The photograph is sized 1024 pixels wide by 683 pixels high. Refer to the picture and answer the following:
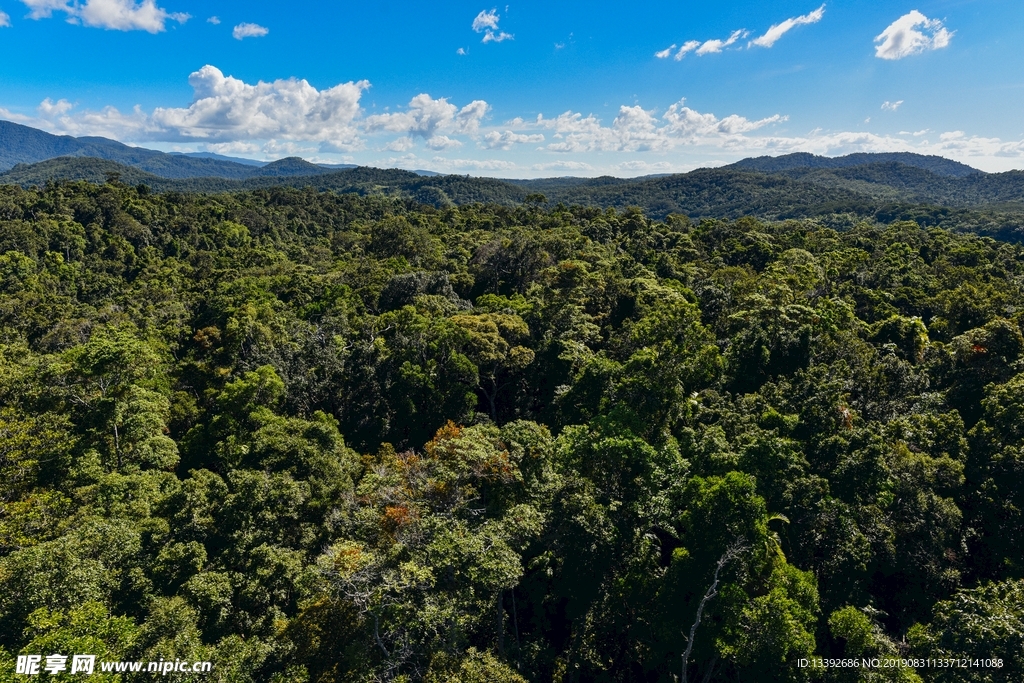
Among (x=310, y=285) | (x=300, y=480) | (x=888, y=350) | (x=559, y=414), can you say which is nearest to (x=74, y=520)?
(x=300, y=480)

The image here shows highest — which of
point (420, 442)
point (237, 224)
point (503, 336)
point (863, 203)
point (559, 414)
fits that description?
point (863, 203)

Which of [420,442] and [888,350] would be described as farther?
[888,350]

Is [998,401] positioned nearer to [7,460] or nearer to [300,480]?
[300,480]

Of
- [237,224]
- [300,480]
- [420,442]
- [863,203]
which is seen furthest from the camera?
[863,203]

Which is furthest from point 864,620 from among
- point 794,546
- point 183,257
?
point 183,257

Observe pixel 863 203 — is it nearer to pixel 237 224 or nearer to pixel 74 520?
Result: pixel 237 224

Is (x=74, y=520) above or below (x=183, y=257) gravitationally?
below

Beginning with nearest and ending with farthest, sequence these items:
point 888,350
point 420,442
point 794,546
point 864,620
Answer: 1. point 864,620
2. point 794,546
3. point 420,442
4. point 888,350
